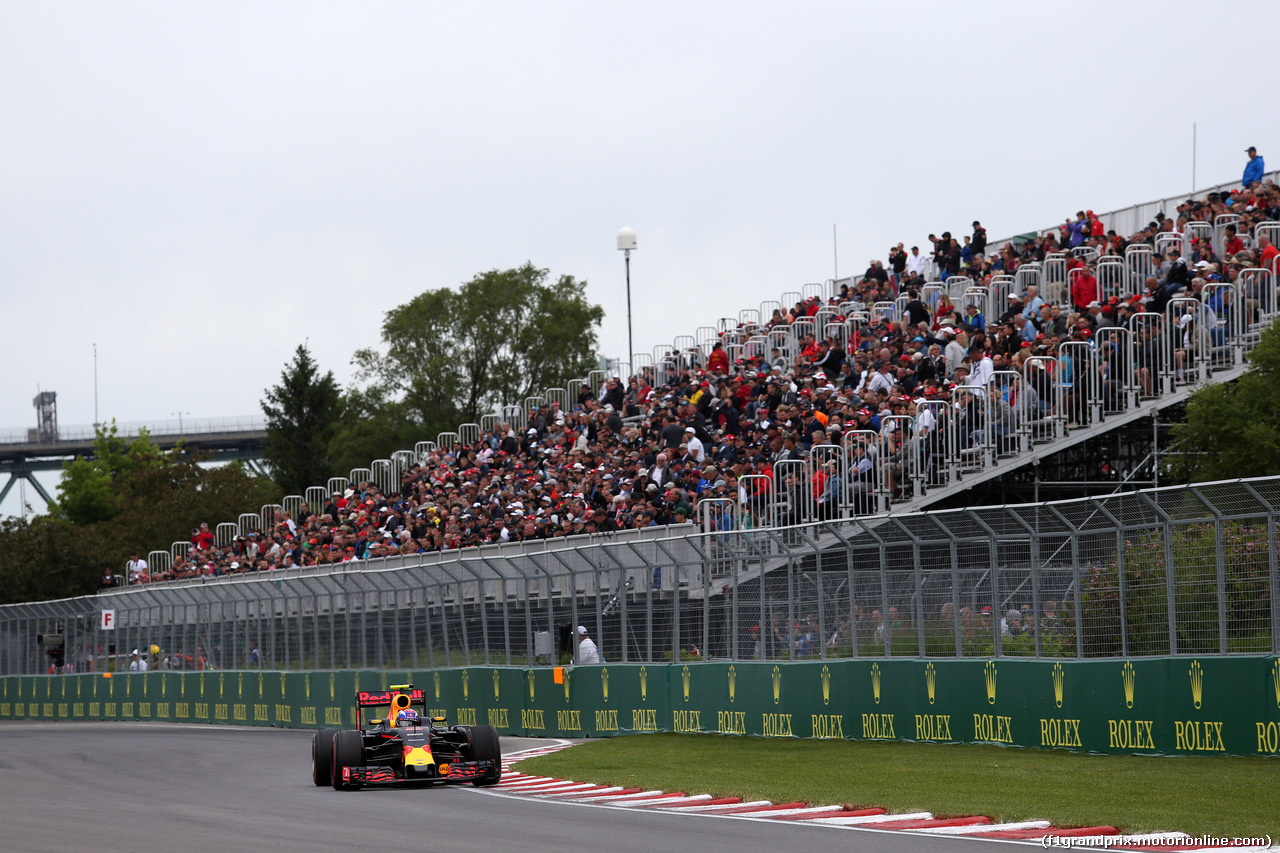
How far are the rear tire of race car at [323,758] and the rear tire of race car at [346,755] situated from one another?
453 millimetres

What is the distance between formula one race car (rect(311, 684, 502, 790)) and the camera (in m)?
17.2

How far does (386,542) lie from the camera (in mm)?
36531

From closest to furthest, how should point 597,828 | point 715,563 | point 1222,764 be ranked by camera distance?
point 597,828 → point 1222,764 → point 715,563

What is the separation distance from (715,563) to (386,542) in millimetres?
15368

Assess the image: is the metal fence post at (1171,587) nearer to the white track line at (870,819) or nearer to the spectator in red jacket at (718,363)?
the white track line at (870,819)

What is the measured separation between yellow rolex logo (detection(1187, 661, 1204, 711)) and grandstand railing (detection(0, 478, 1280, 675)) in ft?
0.79

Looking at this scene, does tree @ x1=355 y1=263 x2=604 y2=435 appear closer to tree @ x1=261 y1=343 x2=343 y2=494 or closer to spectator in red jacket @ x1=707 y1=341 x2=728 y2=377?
tree @ x1=261 y1=343 x2=343 y2=494

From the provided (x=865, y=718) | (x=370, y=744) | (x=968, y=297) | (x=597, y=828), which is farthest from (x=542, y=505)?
(x=597, y=828)

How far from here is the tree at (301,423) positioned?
78.8 meters

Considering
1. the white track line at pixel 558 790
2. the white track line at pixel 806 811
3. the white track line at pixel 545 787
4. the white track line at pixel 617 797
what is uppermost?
the white track line at pixel 806 811

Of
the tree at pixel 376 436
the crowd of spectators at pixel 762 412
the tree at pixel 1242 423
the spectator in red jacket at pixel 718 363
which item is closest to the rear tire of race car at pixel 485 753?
the crowd of spectators at pixel 762 412

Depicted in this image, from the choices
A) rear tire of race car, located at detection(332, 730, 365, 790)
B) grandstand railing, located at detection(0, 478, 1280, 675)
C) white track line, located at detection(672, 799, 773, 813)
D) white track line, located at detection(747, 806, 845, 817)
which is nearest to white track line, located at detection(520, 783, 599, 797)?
rear tire of race car, located at detection(332, 730, 365, 790)

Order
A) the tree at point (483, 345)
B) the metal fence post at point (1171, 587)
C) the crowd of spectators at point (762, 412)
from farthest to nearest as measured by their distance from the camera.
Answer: the tree at point (483, 345) → the crowd of spectators at point (762, 412) → the metal fence post at point (1171, 587)

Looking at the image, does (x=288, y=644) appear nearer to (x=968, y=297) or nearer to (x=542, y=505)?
(x=542, y=505)
